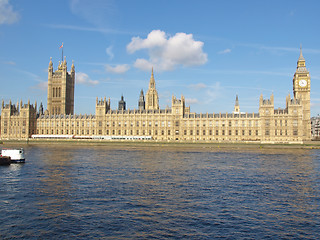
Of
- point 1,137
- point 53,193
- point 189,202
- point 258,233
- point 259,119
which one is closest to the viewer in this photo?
point 258,233

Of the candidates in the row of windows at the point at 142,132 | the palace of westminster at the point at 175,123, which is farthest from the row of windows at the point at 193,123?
the row of windows at the point at 142,132

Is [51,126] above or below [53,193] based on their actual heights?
above

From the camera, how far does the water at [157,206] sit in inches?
832

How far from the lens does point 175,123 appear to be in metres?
139

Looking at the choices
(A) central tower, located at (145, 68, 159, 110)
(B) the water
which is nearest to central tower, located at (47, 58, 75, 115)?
(A) central tower, located at (145, 68, 159, 110)

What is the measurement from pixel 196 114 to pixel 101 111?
45964 millimetres

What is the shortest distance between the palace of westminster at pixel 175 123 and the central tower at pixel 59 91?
22.3 metres

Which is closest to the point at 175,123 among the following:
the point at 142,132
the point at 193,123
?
the point at 193,123

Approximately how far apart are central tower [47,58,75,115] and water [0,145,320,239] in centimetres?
14237

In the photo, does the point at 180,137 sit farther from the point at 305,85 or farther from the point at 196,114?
the point at 305,85

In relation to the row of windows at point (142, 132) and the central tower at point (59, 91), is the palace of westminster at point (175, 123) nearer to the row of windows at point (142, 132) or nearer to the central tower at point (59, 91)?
the row of windows at point (142, 132)

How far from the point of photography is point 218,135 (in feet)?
437

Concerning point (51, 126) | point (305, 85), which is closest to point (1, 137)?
point (51, 126)

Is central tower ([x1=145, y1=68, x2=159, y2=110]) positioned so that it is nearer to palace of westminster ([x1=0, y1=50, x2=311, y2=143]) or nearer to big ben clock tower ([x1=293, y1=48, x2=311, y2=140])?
palace of westminster ([x1=0, y1=50, x2=311, y2=143])
